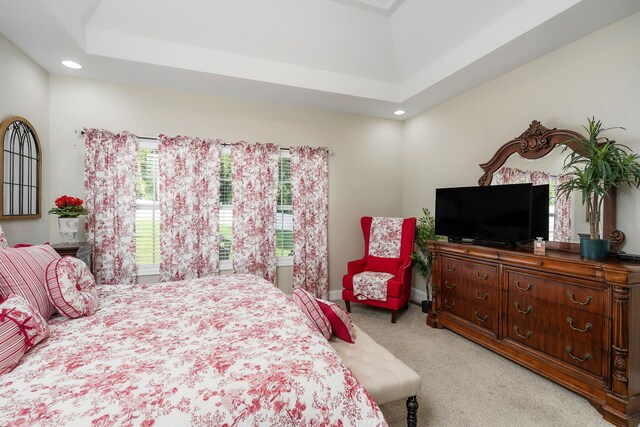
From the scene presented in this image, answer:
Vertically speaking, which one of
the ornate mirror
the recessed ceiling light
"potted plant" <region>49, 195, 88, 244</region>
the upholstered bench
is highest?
the recessed ceiling light

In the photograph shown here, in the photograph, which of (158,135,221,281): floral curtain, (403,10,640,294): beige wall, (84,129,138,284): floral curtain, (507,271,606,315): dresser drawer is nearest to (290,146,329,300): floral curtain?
(158,135,221,281): floral curtain

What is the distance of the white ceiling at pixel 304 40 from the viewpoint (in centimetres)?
253

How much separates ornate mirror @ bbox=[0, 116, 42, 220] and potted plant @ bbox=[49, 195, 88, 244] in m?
0.27

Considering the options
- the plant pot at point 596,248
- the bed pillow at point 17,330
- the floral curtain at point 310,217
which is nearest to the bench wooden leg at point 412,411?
the plant pot at point 596,248

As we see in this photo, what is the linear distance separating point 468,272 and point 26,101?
4.68 meters

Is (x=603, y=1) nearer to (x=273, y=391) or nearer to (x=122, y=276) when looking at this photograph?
(x=273, y=391)

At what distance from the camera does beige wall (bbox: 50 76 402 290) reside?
3373mm

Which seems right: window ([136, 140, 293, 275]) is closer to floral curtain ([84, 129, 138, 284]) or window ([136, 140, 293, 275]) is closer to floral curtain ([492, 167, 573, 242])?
floral curtain ([84, 129, 138, 284])

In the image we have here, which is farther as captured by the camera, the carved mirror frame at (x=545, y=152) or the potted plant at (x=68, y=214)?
the potted plant at (x=68, y=214)

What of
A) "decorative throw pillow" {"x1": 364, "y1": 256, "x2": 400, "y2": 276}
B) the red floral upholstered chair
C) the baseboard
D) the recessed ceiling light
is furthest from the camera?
the baseboard

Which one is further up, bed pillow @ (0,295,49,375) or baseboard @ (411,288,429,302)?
bed pillow @ (0,295,49,375)

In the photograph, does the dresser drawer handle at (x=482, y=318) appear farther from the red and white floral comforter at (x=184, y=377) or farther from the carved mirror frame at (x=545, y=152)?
the red and white floral comforter at (x=184, y=377)

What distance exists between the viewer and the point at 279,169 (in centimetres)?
425

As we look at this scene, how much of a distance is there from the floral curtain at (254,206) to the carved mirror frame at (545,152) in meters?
2.64
